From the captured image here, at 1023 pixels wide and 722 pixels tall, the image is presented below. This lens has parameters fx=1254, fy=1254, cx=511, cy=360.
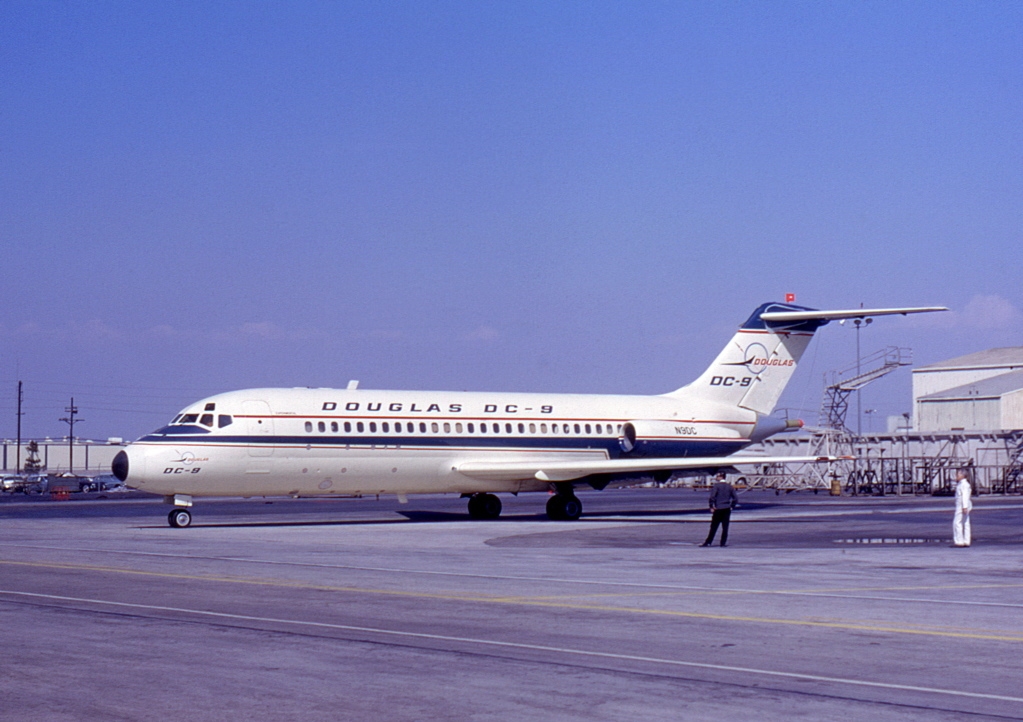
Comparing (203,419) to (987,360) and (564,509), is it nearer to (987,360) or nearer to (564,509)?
(564,509)

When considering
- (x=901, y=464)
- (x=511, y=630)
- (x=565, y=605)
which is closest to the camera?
(x=511, y=630)

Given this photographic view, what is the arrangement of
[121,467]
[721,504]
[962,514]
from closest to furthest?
[962,514]
[721,504]
[121,467]

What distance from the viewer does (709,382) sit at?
143 ft

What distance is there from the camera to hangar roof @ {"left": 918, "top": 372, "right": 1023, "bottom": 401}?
76.8m

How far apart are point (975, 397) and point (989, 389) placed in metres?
2.07

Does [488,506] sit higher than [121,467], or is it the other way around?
[121,467]

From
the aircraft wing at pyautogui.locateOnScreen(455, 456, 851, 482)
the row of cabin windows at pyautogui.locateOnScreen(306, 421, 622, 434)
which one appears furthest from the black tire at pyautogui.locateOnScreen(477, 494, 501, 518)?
the row of cabin windows at pyautogui.locateOnScreen(306, 421, 622, 434)

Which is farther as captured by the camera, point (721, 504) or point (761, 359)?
point (761, 359)

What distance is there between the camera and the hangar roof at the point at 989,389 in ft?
252

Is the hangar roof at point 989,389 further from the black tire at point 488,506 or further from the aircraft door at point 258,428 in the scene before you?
the aircraft door at point 258,428

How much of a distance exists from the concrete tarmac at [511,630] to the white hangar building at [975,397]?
52079 mm

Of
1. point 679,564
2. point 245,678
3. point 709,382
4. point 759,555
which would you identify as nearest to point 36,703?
point 245,678

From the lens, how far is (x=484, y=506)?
4041cm

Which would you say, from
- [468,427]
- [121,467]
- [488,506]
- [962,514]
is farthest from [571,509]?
[962,514]
